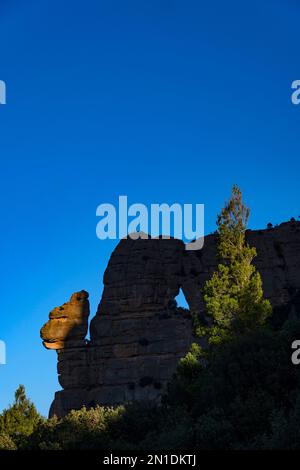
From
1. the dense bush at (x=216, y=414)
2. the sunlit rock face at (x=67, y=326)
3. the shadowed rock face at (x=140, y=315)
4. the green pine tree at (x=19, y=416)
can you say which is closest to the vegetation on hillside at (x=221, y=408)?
the dense bush at (x=216, y=414)

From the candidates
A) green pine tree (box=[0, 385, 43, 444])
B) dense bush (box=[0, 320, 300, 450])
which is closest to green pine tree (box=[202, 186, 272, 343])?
dense bush (box=[0, 320, 300, 450])

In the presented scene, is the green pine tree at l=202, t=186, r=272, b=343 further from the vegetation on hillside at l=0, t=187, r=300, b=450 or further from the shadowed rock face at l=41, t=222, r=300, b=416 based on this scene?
the shadowed rock face at l=41, t=222, r=300, b=416

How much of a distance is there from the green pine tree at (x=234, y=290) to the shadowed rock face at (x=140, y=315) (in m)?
42.5

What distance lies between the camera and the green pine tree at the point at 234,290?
61469 millimetres

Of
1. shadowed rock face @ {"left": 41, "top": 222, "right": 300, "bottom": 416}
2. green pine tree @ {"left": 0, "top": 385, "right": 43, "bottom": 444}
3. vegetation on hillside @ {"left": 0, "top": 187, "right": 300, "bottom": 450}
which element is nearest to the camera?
vegetation on hillside @ {"left": 0, "top": 187, "right": 300, "bottom": 450}

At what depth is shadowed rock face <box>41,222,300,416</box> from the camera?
109 metres

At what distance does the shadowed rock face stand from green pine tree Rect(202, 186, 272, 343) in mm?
42475

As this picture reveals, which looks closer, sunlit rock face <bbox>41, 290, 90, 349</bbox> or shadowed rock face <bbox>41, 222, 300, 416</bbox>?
shadowed rock face <bbox>41, 222, 300, 416</bbox>

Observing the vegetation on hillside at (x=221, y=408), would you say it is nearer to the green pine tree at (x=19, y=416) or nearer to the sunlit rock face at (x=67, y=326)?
the green pine tree at (x=19, y=416)

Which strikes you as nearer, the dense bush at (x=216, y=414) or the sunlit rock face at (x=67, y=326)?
the dense bush at (x=216, y=414)

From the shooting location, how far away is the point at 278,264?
113 metres

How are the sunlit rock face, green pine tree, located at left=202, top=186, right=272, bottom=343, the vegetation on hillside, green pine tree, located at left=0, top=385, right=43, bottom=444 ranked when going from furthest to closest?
the sunlit rock face → green pine tree, located at left=0, top=385, right=43, bottom=444 → green pine tree, located at left=202, top=186, right=272, bottom=343 → the vegetation on hillside

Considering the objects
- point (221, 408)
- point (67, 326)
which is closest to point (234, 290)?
point (221, 408)

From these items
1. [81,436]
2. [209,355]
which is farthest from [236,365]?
[209,355]
